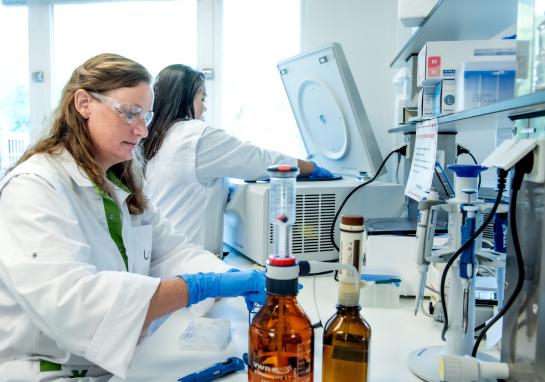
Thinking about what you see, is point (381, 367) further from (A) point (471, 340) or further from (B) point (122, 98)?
(B) point (122, 98)

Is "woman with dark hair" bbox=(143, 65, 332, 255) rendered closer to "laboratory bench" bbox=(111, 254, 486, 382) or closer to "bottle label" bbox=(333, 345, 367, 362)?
"laboratory bench" bbox=(111, 254, 486, 382)

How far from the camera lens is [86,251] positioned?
980 mm

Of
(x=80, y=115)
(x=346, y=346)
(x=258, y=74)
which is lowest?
(x=346, y=346)

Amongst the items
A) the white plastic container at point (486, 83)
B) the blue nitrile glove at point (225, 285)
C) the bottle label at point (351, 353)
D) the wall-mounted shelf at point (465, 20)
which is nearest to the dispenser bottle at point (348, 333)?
the bottle label at point (351, 353)

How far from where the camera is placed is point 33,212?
94cm

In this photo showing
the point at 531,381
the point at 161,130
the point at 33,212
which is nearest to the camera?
the point at 531,381

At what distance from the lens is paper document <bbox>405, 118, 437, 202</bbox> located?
3.41 ft

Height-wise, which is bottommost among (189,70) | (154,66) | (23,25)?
(189,70)

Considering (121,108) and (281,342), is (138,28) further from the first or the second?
(281,342)

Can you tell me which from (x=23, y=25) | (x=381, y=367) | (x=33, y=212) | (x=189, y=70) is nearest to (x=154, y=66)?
(x=23, y=25)

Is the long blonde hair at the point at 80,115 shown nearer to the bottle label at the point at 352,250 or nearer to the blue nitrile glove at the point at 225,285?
the blue nitrile glove at the point at 225,285

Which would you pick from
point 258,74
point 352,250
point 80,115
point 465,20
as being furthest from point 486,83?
point 258,74

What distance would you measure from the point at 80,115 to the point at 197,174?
30.0 inches

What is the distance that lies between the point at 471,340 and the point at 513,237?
0.23 metres
